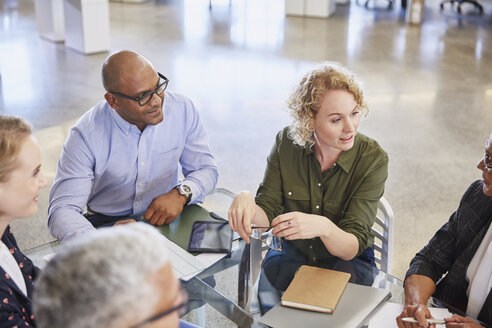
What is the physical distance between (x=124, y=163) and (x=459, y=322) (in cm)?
152

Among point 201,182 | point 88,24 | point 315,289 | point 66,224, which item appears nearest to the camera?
point 315,289

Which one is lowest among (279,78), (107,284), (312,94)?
(279,78)

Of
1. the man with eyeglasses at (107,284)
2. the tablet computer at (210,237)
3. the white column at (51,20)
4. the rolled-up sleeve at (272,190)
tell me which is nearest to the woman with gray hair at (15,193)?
the tablet computer at (210,237)

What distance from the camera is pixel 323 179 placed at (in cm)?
248

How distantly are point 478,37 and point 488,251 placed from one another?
7.63 metres

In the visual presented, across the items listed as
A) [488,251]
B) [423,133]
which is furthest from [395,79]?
[488,251]

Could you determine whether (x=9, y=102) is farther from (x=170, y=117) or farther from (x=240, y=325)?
(x=240, y=325)

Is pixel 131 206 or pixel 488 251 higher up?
pixel 488 251

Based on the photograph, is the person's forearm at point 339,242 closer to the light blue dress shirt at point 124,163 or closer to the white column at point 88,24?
the light blue dress shirt at point 124,163

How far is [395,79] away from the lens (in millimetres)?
6844

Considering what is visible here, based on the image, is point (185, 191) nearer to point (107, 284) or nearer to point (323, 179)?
point (323, 179)

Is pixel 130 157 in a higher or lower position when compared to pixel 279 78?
higher

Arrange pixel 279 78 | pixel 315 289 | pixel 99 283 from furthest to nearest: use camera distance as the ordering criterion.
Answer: pixel 279 78, pixel 315 289, pixel 99 283

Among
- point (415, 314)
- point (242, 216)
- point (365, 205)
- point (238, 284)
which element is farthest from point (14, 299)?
point (365, 205)
